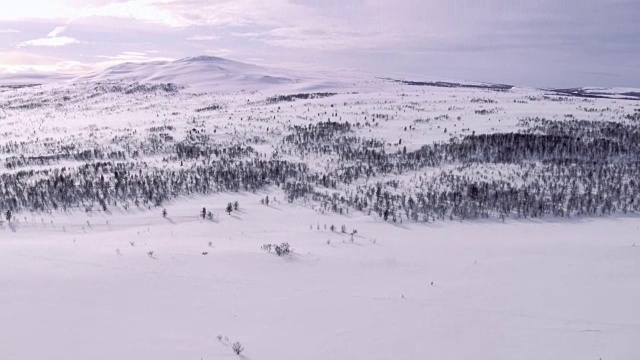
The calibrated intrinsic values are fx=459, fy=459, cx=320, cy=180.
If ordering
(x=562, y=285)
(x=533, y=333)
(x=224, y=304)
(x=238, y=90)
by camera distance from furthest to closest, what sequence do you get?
(x=238, y=90)
(x=562, y=285)
(x=224, y=304)
(x=533, y=333)

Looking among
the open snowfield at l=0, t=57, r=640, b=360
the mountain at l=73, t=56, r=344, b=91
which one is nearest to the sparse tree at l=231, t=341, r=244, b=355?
the open snowfield at l=0, t=57, r=640, b=360

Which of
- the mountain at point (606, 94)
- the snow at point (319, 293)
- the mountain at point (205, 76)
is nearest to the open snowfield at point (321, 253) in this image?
the snow at point (319, 293)

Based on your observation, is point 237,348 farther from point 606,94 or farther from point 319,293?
point 606,94

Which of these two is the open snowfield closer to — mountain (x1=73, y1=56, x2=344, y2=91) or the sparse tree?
the sparse tree

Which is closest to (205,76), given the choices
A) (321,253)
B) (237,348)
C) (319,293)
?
(321,253)

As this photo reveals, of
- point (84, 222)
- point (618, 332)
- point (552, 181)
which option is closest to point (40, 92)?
point (84, 222)

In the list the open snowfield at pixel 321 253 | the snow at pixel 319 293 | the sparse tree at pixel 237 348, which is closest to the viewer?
the sparse tree at pixel 237 348

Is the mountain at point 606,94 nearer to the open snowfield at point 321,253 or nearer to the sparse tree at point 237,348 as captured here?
the open snowfield at point 321,253

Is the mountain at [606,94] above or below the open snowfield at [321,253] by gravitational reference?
above

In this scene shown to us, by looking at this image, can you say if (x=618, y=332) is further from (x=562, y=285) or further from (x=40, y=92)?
(x=40, y=92)
